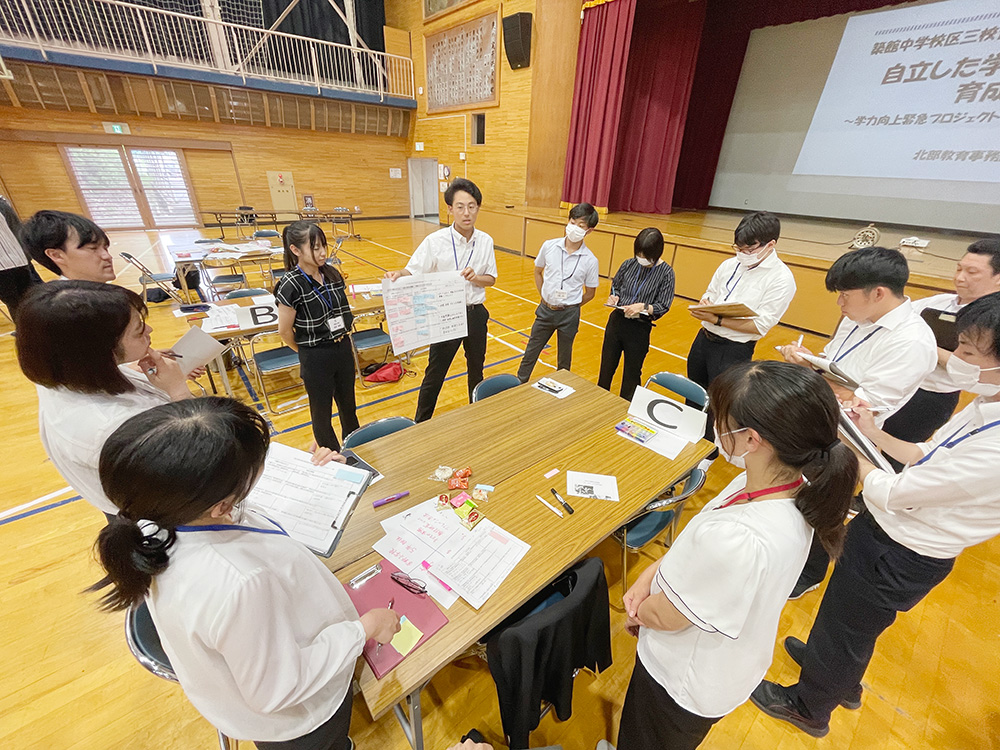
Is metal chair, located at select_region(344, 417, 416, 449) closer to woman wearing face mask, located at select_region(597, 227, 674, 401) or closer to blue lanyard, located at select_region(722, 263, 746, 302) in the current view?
woman wearing face mask, located at select_region(597, 227, 674, 401)

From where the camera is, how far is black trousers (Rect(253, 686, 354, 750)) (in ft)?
3.56

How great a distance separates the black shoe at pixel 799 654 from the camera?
6.02ft

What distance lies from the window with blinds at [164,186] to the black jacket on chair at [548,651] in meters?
14.0

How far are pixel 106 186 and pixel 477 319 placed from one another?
493 inches

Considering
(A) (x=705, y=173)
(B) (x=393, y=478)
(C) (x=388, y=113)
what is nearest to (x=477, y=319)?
(B) (x=393, y=478)

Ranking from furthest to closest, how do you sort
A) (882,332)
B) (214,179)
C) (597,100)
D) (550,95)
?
(214,179) → (550,95) → (597,100) → (882,332)

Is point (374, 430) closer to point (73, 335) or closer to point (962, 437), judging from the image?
point (73, 335)

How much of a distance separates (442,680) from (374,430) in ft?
4.08

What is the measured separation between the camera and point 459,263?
10.1 feet

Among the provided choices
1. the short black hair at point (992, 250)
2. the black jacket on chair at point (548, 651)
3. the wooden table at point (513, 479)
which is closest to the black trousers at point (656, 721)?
the black jacket on chair at point (548, 651)

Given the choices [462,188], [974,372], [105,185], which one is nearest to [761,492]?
[974,372]

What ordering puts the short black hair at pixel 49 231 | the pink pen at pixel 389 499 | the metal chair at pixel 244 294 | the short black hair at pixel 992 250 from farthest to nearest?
the metal chair at pixel 244 294 → the short black hair at pixel 992 250 → the short black hair at pixel 49 231 → the pink pen at pixel 389 499

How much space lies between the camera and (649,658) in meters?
1.23

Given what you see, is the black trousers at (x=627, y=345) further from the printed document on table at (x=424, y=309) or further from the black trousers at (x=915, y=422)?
the black trousers at (x=915, y=422)
